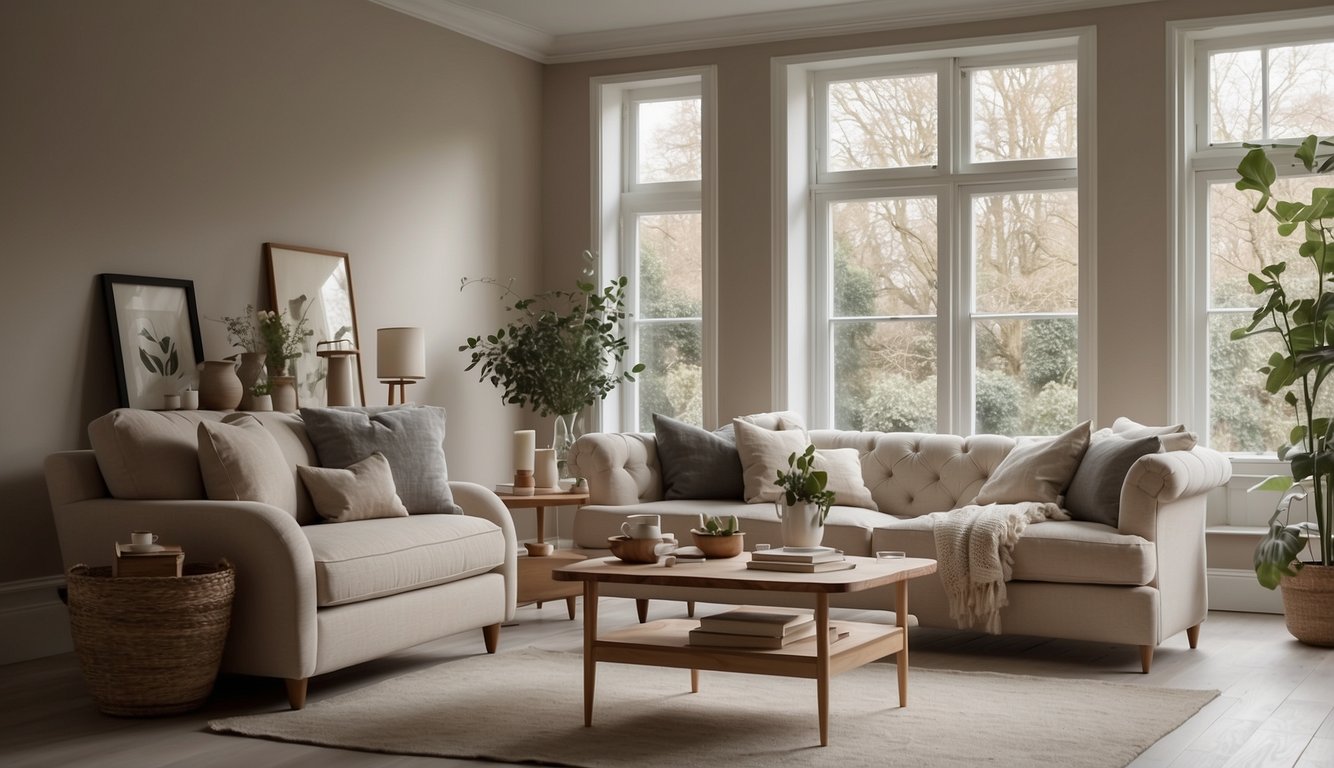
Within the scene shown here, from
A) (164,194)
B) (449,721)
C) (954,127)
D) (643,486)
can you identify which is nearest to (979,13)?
(954,127)

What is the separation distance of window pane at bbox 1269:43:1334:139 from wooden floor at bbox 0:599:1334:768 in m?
2.21

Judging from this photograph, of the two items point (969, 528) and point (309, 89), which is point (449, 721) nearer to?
point (969, 528)

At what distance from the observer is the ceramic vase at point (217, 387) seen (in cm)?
498

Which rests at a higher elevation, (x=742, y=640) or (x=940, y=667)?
(x=742, y=640)

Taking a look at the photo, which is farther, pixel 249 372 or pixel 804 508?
pixel 249 372

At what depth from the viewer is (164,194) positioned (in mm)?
5176

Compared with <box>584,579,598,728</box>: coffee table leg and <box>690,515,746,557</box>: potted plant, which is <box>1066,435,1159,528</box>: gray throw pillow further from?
<box>584,579,598,728</box>: coffee table leg

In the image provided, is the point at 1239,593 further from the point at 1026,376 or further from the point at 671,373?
the point at 671,373

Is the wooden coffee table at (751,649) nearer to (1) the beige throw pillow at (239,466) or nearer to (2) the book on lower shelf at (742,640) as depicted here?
(2) the book on lower shelf at (742,640)

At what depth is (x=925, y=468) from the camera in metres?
5.75

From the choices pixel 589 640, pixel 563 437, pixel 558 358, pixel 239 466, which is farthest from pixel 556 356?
pixel 589 640

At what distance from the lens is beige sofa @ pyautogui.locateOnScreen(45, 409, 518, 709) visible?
3.91 meters

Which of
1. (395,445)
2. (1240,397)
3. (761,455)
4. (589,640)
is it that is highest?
(1240,397)

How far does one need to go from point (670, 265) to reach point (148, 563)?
4.07 meters
